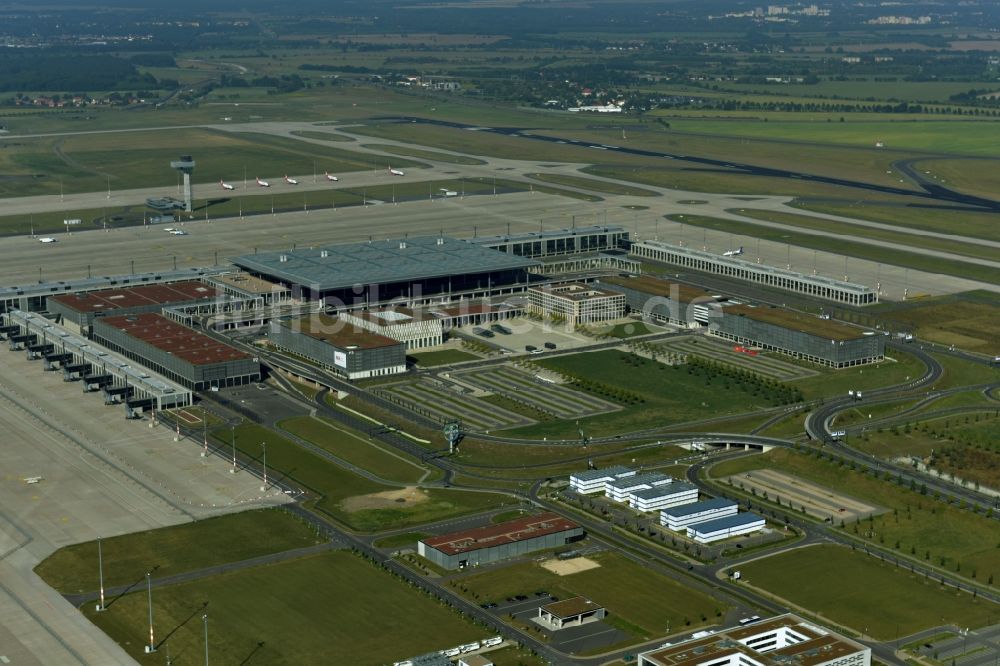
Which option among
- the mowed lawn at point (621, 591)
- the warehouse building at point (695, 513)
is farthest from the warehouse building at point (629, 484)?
the mowed lawn at point (621, 591)

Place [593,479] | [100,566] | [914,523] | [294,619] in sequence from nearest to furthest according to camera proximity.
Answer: [294,619] < [100,566] < [914,523] < [593,479]

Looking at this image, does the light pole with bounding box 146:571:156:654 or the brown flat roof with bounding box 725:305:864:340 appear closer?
the light pole with bounding box 146:571:156:654

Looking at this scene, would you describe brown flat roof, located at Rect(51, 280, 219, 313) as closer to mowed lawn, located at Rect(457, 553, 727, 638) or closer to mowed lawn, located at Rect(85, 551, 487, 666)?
mowed lawn, located at Rect(85, 551, 487, 666)

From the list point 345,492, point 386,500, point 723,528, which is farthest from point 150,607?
point 723,528

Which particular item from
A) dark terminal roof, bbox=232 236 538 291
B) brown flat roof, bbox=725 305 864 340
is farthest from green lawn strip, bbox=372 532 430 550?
dark terminal roof, bbox=232 236 538 291

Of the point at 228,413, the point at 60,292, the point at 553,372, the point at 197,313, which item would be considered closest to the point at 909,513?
the point at 553,372

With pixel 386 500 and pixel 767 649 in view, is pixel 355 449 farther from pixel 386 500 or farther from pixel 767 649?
pixel 767 649

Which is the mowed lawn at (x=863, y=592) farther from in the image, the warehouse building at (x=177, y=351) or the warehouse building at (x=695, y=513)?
the warehouse building at (x=177, y=351)

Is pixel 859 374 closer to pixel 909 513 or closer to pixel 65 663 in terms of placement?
pixel 909 513
